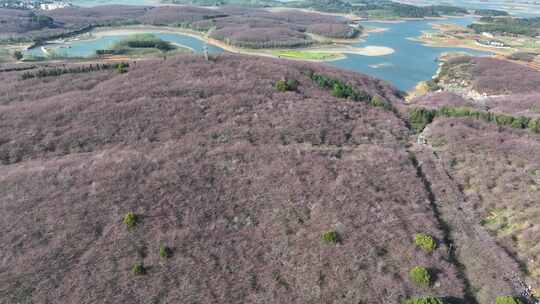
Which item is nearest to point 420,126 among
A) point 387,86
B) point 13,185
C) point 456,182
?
point 456,182

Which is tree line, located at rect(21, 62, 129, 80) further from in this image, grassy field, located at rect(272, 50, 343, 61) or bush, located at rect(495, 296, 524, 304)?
grassy field, located at rect(272, 50, 343, 61)

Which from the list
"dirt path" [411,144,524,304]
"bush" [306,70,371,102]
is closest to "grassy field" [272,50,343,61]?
"bush" [306,70,371,102]

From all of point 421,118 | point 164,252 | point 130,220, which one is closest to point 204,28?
point 421,118

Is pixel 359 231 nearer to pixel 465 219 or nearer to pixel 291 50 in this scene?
pixel 465 219

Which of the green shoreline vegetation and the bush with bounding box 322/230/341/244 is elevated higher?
the green shoreline vegetation

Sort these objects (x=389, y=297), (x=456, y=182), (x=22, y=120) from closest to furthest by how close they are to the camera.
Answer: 1. (x=389, y=297)
2. (x=456, y=182)
3. (x=22, y=120)

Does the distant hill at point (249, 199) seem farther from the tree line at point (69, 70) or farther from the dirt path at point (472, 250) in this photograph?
the tree line at point (69, 70)
